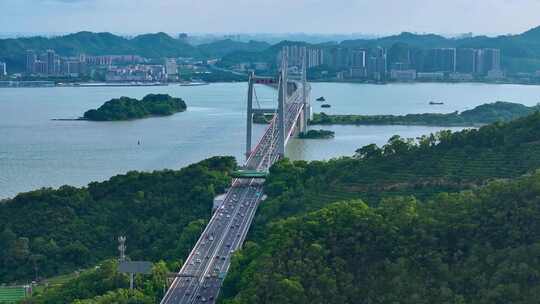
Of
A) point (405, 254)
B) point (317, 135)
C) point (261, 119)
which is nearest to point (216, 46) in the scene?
point (261, 119)

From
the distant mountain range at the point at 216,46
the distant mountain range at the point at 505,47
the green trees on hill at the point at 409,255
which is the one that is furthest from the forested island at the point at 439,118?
the distant mountain range at the point at 216,46

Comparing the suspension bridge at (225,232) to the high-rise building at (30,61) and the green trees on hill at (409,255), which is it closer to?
the green trees on hill at (409,255)

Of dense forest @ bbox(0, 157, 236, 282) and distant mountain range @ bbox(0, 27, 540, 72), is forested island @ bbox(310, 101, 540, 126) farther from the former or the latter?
distant mountain range @ bbox(0, 27, 540, 72)

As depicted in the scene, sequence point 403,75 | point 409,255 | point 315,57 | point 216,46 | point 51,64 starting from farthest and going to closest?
1. point 216,46
2. point 315,57
3. point 51,64
4. point 403,75
5. point 409,255

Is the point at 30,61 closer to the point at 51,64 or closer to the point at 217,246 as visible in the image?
the point at 51,64

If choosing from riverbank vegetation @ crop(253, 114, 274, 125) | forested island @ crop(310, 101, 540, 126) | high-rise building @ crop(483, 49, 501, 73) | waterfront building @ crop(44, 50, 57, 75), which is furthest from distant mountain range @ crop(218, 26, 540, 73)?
riverbank vegetation @ crop(253, 114, 274, 125)

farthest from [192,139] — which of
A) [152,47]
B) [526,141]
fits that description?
[152,47]
